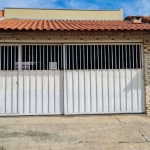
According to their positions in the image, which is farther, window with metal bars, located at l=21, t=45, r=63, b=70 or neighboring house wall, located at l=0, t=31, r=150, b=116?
window with metal bars, located at l=21, t=45, r=63, b=70

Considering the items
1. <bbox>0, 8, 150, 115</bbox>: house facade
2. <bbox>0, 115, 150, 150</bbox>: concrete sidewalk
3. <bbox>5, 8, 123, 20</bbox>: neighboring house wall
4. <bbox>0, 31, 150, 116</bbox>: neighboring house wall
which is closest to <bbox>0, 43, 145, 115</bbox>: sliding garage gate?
<bbox>0, 8, 150, 115</bbox>: house facade

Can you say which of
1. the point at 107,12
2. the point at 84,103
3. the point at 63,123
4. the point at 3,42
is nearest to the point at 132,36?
the point at 84,103

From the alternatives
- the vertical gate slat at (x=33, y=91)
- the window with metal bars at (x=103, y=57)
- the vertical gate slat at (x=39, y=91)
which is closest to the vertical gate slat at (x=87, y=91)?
the window with metal bars at (x=103, y=57)

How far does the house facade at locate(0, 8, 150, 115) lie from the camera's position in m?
8.05

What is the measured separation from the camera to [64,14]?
1377 centimetres

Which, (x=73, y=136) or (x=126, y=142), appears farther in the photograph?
(x=73, y=136)

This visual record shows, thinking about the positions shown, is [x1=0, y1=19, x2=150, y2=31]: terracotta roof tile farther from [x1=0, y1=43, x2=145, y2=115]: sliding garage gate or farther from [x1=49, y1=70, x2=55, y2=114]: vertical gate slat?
[x1=49, y1=70, x2=55, y2=114]: vertical gate slat

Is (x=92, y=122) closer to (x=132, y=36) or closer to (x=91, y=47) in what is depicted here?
(x=91, y=47)

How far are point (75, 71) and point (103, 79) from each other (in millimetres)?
992

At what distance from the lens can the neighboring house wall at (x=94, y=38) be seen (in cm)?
796

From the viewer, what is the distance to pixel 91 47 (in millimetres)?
8289

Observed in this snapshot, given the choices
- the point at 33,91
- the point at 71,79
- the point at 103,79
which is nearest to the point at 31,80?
the point at 33,91

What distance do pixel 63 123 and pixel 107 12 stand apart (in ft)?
29.1

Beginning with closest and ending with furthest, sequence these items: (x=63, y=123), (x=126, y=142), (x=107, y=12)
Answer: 1. (x=126, y=142)
2. (x=63, y=123)
3. (x=107, y=12)
